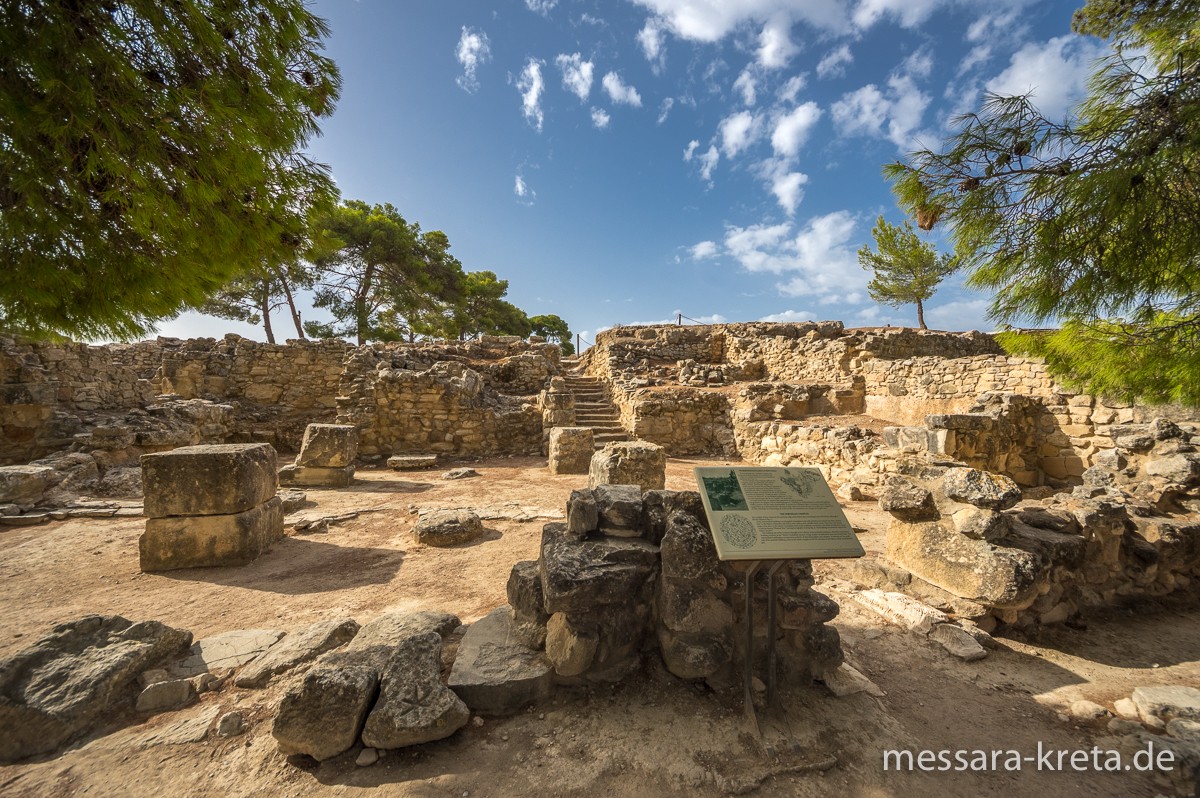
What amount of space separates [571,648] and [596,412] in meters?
10.7

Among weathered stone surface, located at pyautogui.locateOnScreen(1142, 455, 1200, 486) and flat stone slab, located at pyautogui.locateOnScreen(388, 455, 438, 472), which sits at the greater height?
weathered stone surface, located at pyautogui.locateOnScreen(1142, 455, 1200, 486)

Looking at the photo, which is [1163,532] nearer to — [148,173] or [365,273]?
[148,173]

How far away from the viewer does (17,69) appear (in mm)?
1787

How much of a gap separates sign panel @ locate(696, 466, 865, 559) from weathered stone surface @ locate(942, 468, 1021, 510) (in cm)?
173

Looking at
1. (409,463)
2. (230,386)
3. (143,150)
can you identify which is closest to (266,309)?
(230,386)

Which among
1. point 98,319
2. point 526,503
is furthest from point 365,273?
point 98,319

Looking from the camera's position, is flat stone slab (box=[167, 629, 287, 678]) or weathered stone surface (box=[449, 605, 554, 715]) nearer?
weathered stone surface (box=[449, 605, 554, 715])

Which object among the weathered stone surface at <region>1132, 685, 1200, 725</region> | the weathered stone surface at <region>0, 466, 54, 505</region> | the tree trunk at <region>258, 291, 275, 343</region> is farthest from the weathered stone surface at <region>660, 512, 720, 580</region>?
the tree trunk at <region>258, 291, 275, 343</region>

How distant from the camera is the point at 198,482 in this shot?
399cm

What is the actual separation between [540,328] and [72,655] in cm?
3671

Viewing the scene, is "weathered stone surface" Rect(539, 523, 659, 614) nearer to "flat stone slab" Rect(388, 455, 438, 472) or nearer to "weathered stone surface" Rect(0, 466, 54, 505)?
"flat stone slab" Rect(388, 455, 438, 472)

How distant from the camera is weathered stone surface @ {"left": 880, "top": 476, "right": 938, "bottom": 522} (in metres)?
3.57

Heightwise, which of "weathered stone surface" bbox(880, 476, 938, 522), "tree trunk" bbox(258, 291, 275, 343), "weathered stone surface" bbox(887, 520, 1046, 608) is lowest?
"weathered stone surface" bbox(887, 520, 1046, 608)

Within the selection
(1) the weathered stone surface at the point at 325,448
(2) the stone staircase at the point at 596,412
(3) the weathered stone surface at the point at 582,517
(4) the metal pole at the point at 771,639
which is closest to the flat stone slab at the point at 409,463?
(1) the weathered stone surface at the point at 325,448
